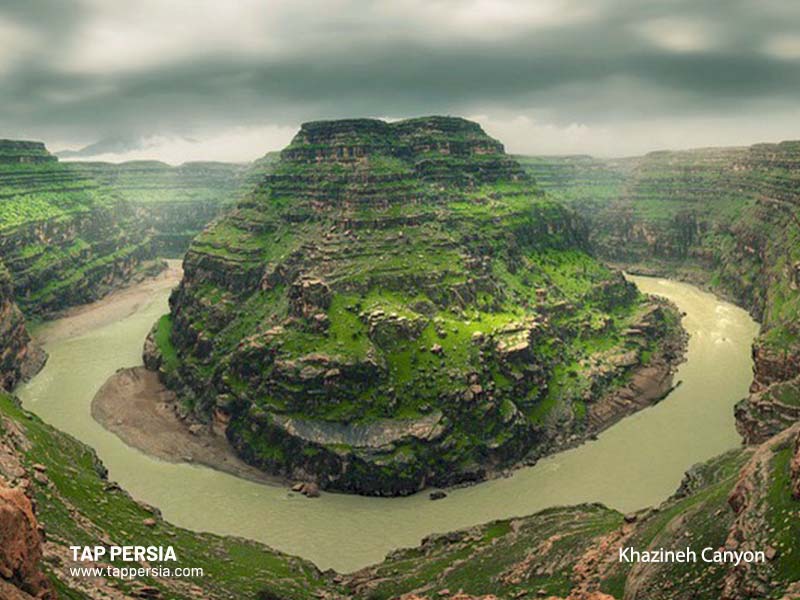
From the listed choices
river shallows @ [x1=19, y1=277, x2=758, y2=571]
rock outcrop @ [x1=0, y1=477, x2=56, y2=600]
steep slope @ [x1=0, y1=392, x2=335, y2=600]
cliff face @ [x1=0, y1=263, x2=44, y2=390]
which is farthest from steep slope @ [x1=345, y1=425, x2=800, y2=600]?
cliff face @ [x1=0, y1=263, x2=44, y2=390]

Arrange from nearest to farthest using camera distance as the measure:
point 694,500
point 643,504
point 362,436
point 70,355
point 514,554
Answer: point 694,500, point 514,554, point 643,504, point 362,436, point 70,355

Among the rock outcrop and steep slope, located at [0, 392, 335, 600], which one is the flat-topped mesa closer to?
steep slope, located at [0, 392, 335, 600]

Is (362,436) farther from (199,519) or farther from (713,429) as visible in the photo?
(713,429)

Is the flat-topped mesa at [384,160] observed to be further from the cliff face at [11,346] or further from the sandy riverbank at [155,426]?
the cliff face at [11,346]

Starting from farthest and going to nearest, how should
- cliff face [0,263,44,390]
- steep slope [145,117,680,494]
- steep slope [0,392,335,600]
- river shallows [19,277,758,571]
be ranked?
cliff face [0,263,44,390]
steep slope [145,117,680,494]
river shallows [19,277,758,571]
steep slope [0,392,335,600]

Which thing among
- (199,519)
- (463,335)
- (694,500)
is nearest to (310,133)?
(463,335)

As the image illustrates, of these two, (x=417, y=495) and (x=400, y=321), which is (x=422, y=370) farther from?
(x=417, y=495)

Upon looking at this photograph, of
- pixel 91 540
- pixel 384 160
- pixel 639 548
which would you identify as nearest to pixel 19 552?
pixel 91 540

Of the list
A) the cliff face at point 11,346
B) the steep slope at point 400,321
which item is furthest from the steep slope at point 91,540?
the cliff face at point 11,346
